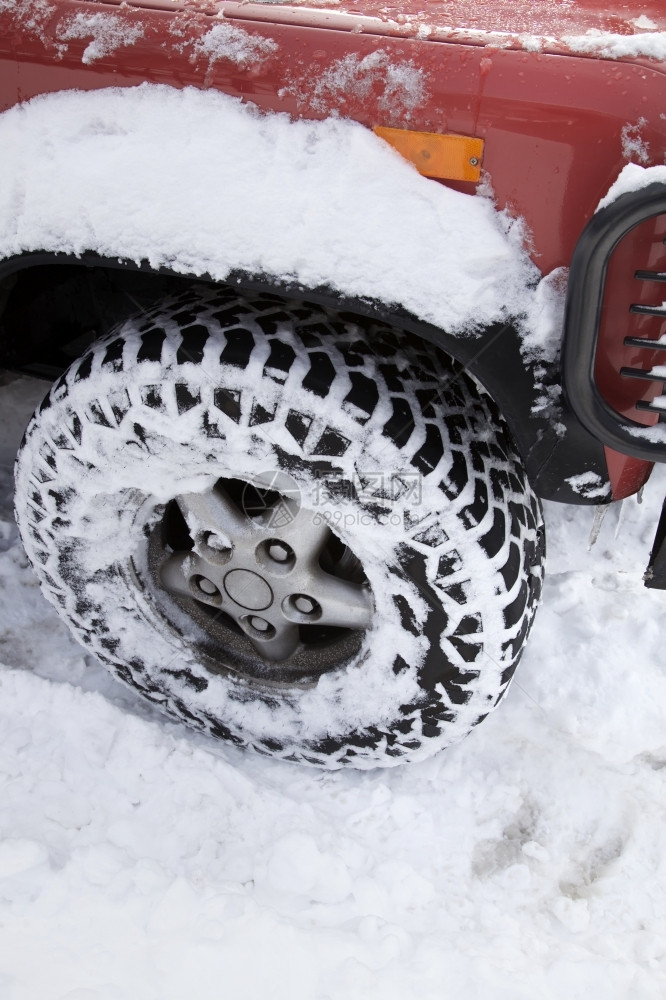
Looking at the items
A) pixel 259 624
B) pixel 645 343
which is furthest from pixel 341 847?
pixel 645 343

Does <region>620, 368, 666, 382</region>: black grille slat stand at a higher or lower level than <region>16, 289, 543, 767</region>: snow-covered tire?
higher

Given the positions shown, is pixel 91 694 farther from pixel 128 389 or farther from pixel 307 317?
pixel 307 317

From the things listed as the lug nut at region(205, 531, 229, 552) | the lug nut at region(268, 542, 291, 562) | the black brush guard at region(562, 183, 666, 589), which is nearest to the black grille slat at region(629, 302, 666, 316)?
the black brush guard at region(562, 183, 666, 589)

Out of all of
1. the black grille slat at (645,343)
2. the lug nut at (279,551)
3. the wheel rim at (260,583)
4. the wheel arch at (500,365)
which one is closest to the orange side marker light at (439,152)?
the wheel arch at (500,365)

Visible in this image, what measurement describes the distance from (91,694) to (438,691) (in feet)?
2.91

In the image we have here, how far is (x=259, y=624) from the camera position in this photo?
1758mm

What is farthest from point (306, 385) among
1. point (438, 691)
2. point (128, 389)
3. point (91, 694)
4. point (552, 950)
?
point (552, 950)

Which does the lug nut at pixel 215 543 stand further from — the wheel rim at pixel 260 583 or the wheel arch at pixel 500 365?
the wheel arch at pixel 500 365

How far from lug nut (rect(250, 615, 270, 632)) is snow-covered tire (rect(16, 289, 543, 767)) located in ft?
0.03

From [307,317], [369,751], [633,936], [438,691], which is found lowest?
[633,936]

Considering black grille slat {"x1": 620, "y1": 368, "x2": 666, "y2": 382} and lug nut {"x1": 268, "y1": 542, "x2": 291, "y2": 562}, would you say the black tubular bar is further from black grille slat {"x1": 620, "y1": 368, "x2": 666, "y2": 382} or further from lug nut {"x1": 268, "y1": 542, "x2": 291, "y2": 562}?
lug nut {"x1": 268, "y1": 542, "x2": 291, "y2": 562}

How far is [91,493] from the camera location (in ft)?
5.21

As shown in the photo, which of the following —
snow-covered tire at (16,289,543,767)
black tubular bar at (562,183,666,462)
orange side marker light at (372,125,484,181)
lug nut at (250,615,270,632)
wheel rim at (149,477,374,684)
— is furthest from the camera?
lug nut at (250,615,270,632)

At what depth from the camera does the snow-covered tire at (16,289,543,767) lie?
4.49 feet
